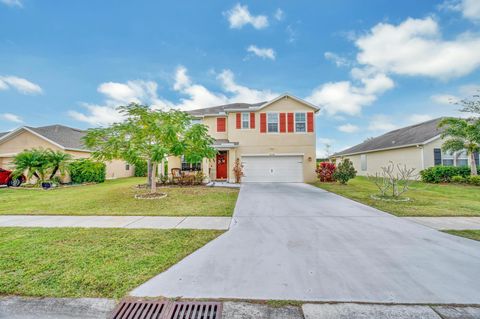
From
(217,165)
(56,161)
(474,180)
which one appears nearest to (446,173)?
(474,180)

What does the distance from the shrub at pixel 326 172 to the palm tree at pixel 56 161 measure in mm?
18381

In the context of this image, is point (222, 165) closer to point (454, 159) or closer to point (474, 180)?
point (474, 180)

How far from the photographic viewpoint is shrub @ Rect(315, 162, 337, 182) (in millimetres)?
14909

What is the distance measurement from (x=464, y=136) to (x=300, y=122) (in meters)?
11.4

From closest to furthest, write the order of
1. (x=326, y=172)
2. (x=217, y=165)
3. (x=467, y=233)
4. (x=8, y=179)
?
1. (x=467, y=233)
2. (x=8, y=179)
3. (x=326, y=172)
4. (x=217, y=165)

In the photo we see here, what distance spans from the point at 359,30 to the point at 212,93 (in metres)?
12.5

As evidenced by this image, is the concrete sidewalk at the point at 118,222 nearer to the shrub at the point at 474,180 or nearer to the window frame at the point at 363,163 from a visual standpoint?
the shrub at the point at 474,180

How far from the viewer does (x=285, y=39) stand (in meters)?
13.7

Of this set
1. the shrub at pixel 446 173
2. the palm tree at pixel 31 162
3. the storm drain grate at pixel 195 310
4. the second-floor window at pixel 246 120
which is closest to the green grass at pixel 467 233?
the storm drain grate at pixel 195 310

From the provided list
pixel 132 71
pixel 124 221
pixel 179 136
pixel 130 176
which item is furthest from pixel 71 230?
→ pixel 130 176

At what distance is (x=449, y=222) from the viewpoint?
541 cm

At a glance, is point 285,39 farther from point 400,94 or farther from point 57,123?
point 57,123

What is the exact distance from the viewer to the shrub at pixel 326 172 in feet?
48.9

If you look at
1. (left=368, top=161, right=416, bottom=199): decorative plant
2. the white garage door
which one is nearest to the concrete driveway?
(left=368, top=161, right=416, bottom=199): decorative plant
